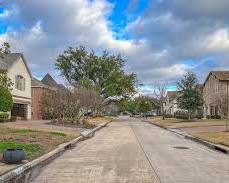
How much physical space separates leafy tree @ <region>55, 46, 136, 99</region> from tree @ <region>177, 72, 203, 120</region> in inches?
1089

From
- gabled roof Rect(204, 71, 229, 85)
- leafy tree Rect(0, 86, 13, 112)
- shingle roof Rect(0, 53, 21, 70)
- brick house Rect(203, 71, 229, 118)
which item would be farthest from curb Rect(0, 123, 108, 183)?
gabled roof Rect(204, 71, 229, 85)

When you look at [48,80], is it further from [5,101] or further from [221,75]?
[5,101]

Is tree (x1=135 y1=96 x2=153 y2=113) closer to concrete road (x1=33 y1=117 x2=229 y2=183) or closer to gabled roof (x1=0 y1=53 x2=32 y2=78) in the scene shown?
gabled roof (x1=0 y1=53 x2=32 y2=78)

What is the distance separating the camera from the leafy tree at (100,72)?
9150 centimetres

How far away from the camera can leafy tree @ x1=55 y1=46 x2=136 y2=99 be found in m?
91.5

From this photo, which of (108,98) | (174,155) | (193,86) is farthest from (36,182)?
(108,98)

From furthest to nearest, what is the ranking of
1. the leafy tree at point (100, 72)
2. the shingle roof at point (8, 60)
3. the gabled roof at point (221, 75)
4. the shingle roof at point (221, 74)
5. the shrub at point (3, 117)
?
the leafy tree at point (100, 72) → the shingle roof at point (221, 74) → the gabled roof at point (221, 75) → the shingle roof at point (8, 60) → the shrub at point (3, 117)

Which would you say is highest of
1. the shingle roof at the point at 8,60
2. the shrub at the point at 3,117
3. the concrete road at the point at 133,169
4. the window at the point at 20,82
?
the shingle roof at the point at 8,60

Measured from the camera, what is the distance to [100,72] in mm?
92500

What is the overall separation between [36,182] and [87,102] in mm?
43145

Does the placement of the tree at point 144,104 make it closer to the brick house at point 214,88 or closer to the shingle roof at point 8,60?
the brick house at point 214,88

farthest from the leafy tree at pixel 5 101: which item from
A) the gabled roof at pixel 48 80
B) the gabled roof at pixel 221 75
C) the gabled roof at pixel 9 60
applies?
the gabled roof at pixel 48 80

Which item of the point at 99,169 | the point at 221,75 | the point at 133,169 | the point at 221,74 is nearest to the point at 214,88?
the point at 221,74

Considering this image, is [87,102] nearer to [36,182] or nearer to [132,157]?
[132,157]
